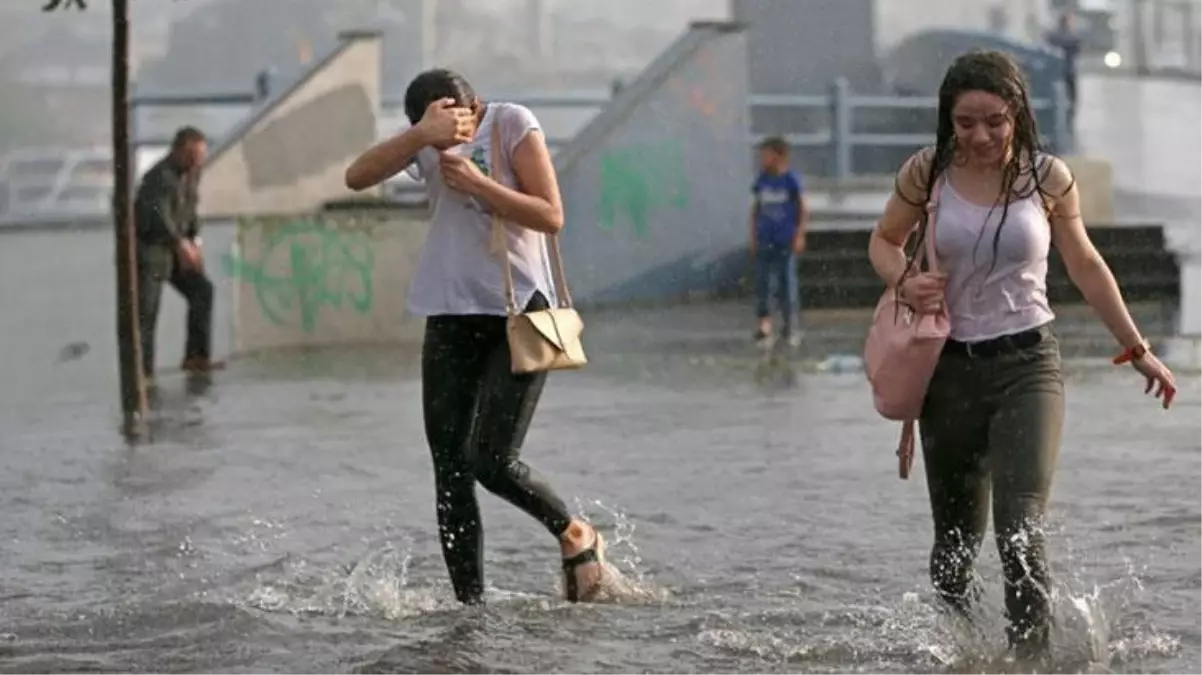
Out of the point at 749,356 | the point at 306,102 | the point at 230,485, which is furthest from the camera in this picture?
the point at 306,102

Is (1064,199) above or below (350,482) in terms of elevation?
above

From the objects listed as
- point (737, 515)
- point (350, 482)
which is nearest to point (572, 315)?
point (737, 515)

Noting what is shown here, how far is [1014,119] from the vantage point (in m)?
5.67

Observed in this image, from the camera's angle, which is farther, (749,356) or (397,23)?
(397,23)

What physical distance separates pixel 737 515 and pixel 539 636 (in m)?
2.36

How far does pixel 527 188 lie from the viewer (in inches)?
259

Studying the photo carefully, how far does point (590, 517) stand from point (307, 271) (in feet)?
28.7

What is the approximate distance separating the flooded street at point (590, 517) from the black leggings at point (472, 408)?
38 centimetres

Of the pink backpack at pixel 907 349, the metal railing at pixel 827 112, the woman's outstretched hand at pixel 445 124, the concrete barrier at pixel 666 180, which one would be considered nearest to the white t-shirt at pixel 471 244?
the woman's outstretched hand at pixel 445 124

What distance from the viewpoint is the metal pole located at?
38.4 ft

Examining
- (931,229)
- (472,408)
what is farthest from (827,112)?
(931,229)

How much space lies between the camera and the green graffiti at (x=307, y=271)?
17094 mm

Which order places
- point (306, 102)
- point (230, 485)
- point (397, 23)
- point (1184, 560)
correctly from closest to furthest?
point (1184, 560), point (230, 485), point (306, 102), point (397, 23)

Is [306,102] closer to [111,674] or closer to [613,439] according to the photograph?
[613,439]
